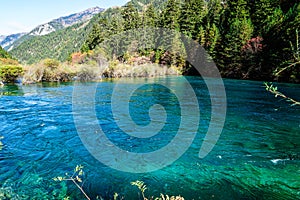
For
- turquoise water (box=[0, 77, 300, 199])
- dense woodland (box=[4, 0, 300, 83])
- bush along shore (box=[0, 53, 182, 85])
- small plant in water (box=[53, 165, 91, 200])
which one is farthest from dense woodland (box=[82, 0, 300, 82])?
small plant in water (box=[53, 165, 91, 200])

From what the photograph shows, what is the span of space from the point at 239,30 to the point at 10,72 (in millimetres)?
45021

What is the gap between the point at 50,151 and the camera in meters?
8.61

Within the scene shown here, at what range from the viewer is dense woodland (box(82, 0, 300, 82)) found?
3961 cm

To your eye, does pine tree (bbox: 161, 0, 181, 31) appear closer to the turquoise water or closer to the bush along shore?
the bush along shore

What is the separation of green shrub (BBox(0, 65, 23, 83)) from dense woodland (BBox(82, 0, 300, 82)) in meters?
37.1

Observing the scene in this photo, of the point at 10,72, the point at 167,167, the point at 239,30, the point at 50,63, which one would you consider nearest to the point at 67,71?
the point at 50,63

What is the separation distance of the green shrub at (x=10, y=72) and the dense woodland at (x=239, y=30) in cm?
3713

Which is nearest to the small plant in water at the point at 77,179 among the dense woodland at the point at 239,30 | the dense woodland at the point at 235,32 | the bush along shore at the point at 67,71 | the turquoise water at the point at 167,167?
the turquoise water at the point at 167,167

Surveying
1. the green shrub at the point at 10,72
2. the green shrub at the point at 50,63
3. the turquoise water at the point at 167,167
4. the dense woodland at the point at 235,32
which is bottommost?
the turquoise water at the point at 167,167

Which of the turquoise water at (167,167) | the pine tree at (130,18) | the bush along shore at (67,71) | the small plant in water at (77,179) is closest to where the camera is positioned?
the small plant in water at (77,179)

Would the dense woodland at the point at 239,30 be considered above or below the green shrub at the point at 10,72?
above

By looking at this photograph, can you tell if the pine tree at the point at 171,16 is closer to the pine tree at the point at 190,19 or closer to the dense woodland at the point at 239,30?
the dense woodland at the point at 239,30

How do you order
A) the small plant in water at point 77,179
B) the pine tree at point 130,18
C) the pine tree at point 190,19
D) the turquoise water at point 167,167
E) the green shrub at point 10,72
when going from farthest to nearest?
1. the pine tree at point 130,18
2. the pine tree at point 190,19
3. the green shrub at point 10,72
4. the turquoise water at point 167,167
5. the small plant in water at point 77,179

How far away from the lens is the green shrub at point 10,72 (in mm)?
36844
